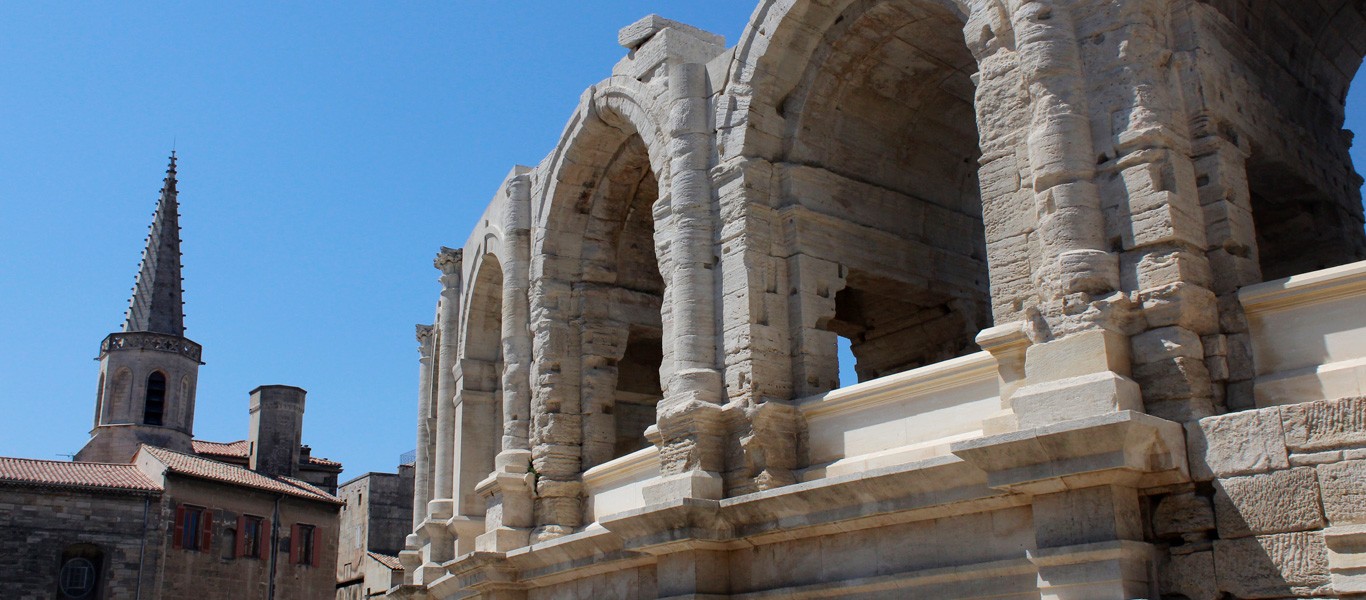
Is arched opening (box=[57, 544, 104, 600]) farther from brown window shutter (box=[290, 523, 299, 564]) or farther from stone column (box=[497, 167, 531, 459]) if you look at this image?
stone column (box=[497, 167, 531, 459])

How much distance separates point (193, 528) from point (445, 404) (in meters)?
17.4

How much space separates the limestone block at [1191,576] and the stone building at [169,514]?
85.4ft

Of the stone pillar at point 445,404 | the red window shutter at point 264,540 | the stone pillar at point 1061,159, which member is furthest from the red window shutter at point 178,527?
the stone pillar at point 1061,159

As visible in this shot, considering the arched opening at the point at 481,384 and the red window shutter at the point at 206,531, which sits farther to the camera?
the red window shutter at the point at 206,531

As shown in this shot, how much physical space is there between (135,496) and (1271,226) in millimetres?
25243

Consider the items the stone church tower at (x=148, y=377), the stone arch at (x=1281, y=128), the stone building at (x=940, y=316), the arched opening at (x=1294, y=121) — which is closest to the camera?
the stone building at (x=940, y=316)

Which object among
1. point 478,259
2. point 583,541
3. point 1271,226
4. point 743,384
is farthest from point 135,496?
point 1271,226

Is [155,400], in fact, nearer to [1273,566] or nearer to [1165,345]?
[1165,345]

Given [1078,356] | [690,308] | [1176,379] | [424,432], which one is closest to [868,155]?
[690,308]

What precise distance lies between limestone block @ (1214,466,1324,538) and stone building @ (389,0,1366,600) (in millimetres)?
13

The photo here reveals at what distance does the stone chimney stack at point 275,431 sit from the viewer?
3847 centimetres

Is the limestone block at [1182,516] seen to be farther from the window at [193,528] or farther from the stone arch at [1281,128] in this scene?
the window at [193,528]

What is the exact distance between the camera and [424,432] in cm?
1650

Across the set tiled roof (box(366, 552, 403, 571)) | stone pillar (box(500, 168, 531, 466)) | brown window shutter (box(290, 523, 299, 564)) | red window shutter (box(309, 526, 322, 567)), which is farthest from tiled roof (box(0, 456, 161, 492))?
stone pillar (box(500, 168, 531, 466))
